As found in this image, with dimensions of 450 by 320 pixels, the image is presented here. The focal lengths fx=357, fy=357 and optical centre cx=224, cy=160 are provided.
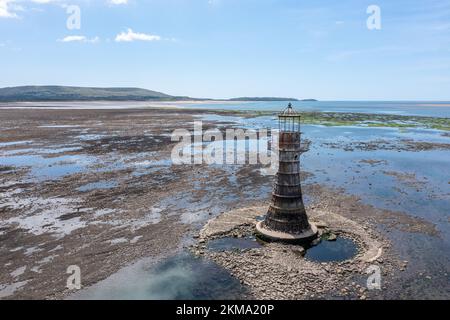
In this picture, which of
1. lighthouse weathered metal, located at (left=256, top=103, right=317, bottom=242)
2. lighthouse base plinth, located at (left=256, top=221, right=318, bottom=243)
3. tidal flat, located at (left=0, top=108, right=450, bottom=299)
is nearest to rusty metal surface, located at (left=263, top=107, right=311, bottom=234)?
lighthouse weathered metal, located at (left=256, top=103, right=317, bottom=242)

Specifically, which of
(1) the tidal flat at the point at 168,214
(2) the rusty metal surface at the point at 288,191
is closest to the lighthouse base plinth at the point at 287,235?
(2) the rusty metal surface at the point at 288,191

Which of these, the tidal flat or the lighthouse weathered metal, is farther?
the lighthouse weathered metal

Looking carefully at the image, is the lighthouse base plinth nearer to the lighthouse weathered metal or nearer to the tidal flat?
the lighthouse weathered metal

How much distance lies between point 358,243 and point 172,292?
11309 millimetres

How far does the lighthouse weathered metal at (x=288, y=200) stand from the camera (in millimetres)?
19672

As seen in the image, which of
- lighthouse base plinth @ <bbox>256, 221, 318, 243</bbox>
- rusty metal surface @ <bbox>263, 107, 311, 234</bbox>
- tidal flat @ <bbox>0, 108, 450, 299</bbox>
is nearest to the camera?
tidal flat @ <bbox>0, 108, 450, 299</bbox>

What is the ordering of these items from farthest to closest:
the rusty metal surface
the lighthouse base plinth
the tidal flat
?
the lighthouse base plinth
the rusty metal surface
the tidal flat

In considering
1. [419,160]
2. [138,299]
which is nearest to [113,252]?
[138,299]

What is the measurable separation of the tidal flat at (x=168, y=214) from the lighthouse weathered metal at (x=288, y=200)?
3070 mm

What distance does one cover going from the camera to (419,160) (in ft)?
156

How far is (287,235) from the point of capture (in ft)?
66.9

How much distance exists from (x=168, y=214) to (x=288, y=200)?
9.81 m

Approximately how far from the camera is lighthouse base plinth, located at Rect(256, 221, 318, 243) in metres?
20.2

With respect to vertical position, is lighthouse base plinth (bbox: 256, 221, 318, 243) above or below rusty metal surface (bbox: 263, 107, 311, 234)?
below
